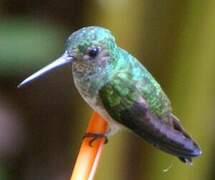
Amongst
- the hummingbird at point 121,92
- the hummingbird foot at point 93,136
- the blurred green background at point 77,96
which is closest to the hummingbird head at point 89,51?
the hummingbird at point 121,92

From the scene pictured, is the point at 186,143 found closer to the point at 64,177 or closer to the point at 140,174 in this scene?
the point at 140,174

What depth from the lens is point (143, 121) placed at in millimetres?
1537

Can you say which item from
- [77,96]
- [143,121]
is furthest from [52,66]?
[77,96]

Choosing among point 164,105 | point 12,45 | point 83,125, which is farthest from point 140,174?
point 164,105

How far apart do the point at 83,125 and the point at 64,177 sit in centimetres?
53

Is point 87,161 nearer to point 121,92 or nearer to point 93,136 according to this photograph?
point 93,136

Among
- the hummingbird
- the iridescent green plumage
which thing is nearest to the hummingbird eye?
the hummingbird

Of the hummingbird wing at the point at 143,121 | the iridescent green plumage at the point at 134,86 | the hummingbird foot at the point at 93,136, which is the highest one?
the iridescent green plumage at the point at 134,86

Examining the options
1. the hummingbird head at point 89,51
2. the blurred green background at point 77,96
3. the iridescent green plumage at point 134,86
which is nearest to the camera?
the hummingbird head at point 89,51

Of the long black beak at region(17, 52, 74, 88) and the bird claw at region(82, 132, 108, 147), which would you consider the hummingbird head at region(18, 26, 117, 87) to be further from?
the bird claw at region(82, 132, 108, 147)

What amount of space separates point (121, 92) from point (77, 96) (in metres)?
1.44

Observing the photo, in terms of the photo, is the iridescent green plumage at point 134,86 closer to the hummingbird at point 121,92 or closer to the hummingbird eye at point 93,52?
the hummingbird at point 121,92

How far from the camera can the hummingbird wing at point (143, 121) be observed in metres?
1.51

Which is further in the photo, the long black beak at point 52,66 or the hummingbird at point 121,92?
the hummingbird at point 121,92
